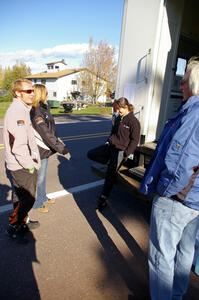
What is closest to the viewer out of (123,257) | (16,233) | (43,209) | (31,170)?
(31,170)

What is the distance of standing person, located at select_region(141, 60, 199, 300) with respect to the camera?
1.75 meters

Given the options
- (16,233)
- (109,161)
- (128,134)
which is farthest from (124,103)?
(16,233)

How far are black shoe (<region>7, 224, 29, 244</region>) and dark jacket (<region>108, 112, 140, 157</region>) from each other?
1770 millimetres

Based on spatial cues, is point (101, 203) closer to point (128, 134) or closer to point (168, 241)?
point (128, 134)

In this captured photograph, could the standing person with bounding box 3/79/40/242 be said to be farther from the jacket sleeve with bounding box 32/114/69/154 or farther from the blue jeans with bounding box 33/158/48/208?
the blue jeans with bounding box 33/158/48/208

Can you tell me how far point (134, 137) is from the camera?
157 inches

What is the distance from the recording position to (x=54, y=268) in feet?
9.50

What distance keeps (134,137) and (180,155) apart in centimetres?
224

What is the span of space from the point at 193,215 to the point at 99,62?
1618 inches

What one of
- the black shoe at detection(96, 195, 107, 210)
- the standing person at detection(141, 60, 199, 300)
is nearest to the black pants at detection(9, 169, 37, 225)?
the black shoe at detection(96, 195, 107, 210)

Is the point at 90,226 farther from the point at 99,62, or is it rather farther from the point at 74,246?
the point at 99,62

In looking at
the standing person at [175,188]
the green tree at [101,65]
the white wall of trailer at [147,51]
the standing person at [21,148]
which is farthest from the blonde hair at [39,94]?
the green tree at [101,65]

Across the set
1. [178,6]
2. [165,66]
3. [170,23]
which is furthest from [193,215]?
[178,6]

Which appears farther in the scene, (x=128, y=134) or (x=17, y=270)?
(x=128, y=134)
